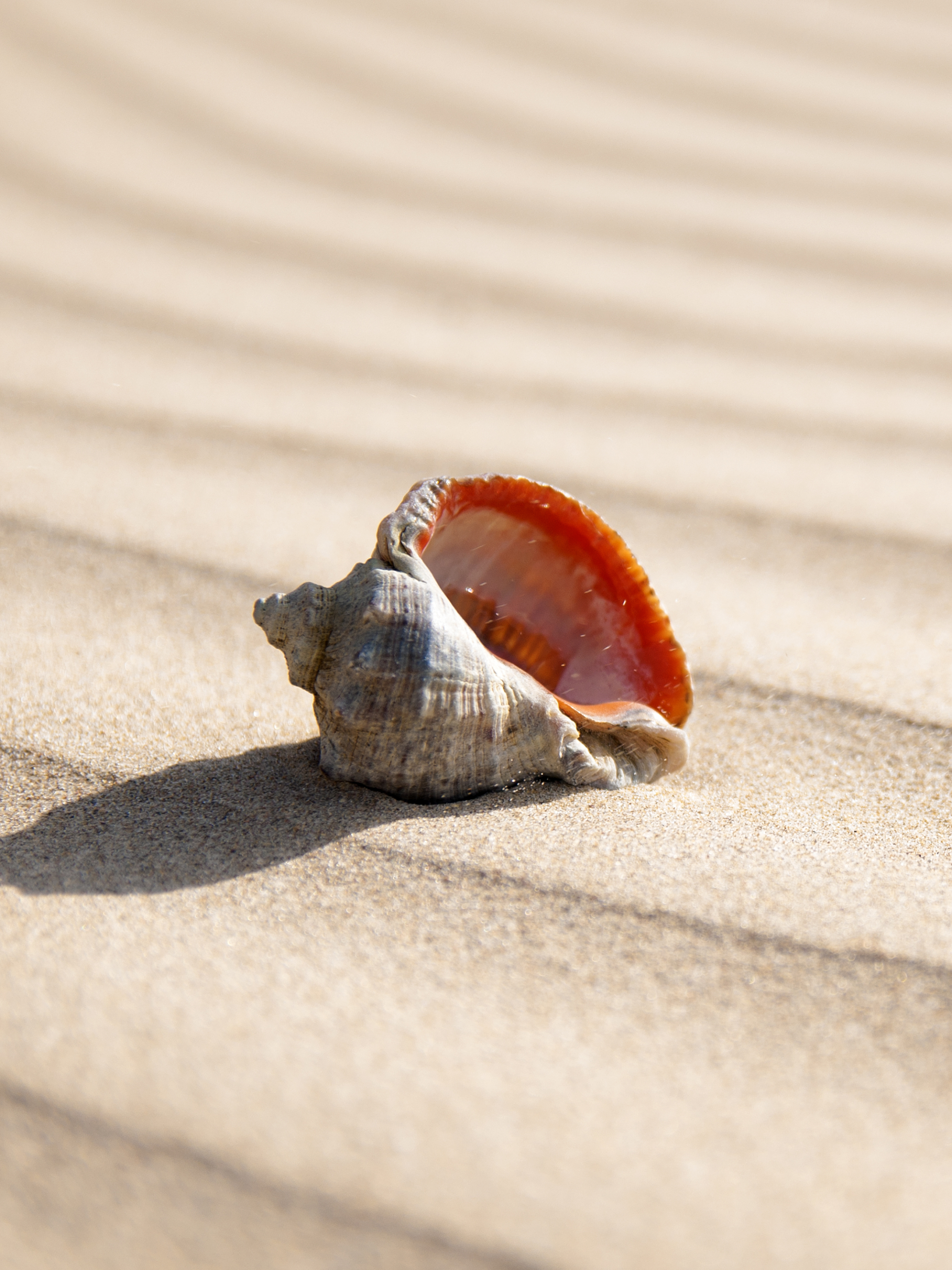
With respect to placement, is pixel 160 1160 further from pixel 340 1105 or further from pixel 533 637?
pixel 533 637

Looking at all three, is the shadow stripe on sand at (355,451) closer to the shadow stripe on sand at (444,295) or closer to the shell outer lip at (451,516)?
the shadow stripe on sand at (444,295)

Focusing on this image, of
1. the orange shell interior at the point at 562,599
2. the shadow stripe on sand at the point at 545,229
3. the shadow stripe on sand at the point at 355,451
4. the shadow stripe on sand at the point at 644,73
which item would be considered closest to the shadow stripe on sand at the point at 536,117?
the shadow stripe on sand at the point at 644,73

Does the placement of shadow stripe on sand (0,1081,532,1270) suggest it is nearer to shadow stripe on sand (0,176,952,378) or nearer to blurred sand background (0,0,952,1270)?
blurred sand background (0,0,952,1270)

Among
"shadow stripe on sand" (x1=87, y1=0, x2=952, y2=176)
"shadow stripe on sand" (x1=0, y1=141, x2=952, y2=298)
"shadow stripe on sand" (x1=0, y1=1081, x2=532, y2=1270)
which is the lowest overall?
"shadow stripe on sand" (x1=0, y1=1081, x2=532, y2=1270)

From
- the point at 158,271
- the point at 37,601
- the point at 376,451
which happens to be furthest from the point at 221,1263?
the point at 158,271

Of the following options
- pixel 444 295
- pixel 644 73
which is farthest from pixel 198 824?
pixel 644 73

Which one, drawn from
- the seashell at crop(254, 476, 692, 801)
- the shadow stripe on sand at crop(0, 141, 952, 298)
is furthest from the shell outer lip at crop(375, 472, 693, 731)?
the shadow stripe on sand at crop(0, 141, 952, 298)

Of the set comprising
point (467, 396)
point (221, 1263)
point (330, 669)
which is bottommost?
point (221, 1263)
